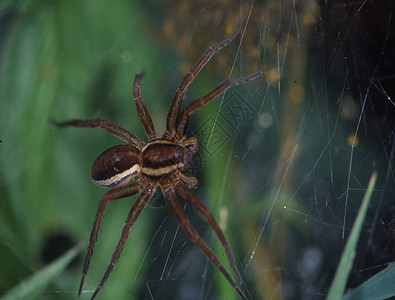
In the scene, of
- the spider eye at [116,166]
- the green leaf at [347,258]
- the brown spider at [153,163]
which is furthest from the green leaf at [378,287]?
the spider eye at [116,166]

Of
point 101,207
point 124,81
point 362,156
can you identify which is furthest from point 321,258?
point 124,81

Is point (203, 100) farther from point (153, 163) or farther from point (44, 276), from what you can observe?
point (44, 276)

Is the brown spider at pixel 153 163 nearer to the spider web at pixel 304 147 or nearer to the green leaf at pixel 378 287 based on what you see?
the spider web at pixel 304 147

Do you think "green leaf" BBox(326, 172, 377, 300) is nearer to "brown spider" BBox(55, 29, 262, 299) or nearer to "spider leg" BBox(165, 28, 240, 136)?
"brown spider" BBox(55, 29, 262, 299)

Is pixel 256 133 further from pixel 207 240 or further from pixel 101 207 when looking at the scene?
pixel 101 207

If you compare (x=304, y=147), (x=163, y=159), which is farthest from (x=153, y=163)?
(x=304, y=147)

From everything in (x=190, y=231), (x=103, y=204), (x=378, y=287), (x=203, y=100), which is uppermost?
(x=203, y=100)

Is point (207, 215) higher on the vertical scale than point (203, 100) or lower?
lower
